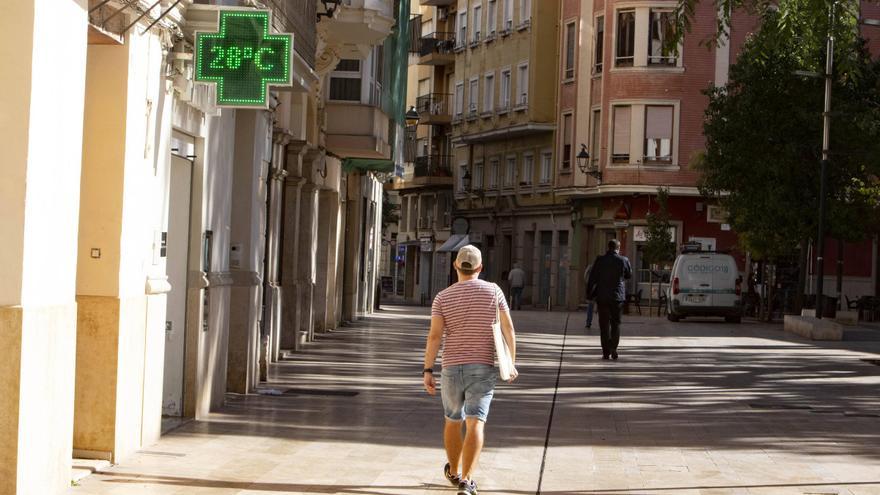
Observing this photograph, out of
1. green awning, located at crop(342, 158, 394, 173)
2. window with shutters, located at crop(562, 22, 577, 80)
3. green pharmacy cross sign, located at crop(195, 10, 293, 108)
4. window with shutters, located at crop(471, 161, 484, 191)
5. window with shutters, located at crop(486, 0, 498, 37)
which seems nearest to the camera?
green pharmacy cross sign, located at crop(195, 10, 293, 108)

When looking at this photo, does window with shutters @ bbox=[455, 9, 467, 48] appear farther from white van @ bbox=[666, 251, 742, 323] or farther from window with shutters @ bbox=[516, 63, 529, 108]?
white van @ bbox=[666, 251, 742, 323]

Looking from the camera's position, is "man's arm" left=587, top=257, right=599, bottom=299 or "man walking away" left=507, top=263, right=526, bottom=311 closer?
"man's arm" left=587, top=257, right=599, bottom=299

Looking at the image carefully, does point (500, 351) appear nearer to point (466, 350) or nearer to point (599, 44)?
point (466, 350)

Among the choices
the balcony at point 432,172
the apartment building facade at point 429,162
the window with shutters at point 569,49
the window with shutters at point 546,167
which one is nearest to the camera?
the window with shutters at point 569,49

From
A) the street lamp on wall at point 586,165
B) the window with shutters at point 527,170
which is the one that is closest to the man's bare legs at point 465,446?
the street lamp on wall at point 586,165

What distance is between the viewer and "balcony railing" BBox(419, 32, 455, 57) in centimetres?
8088

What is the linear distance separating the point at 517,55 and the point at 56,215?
6035 centimetres

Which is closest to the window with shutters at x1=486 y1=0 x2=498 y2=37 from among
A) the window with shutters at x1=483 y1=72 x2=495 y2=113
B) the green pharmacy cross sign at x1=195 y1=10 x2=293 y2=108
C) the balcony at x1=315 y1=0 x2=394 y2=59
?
the window with shutters at x1=483 y1=72 x2=495 y2=113

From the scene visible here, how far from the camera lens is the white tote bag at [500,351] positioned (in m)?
10.9

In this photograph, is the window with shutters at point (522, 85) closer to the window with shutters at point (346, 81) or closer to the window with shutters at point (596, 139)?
the window with shutters at point (596, 139)

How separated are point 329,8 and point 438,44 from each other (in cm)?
5489

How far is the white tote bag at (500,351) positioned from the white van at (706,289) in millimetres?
37948

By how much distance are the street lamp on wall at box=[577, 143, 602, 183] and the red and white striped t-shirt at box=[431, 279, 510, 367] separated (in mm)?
49986

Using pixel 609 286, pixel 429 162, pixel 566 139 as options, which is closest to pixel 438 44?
pixel 429 162
